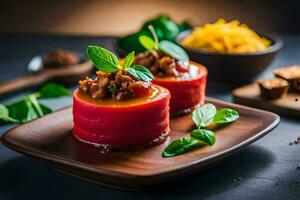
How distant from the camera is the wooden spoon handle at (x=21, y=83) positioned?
269 cm

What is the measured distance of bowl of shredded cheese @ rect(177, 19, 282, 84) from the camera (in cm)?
276

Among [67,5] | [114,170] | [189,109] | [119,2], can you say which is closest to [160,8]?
[119,2]

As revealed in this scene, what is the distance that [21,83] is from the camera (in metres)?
2.78

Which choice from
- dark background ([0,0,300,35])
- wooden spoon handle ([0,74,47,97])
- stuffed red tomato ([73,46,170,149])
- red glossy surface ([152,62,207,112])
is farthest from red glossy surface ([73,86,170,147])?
dark background ([0,0,300,35])

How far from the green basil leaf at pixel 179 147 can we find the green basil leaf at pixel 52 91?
892 mm

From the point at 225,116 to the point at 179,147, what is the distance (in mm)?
300

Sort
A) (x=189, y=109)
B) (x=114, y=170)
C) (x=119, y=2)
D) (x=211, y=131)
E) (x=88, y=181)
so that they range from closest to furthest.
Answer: (x=114, y=170), (x=88, y=181), (x=211, y=131), (x=189, y=109), (x=119, y=2)

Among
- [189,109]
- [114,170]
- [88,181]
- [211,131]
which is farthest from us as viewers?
[189,109]

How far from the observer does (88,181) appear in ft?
6.01

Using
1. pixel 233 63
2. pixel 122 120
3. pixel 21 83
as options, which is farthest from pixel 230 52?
pixel 122 120

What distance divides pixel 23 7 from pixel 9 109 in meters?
1.78

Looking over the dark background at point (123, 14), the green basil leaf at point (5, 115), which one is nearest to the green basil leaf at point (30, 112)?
the green basil leaf at point (5, 115)

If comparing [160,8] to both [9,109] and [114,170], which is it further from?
[114,170]

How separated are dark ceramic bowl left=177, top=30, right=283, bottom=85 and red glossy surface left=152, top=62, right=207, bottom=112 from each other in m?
0.45
